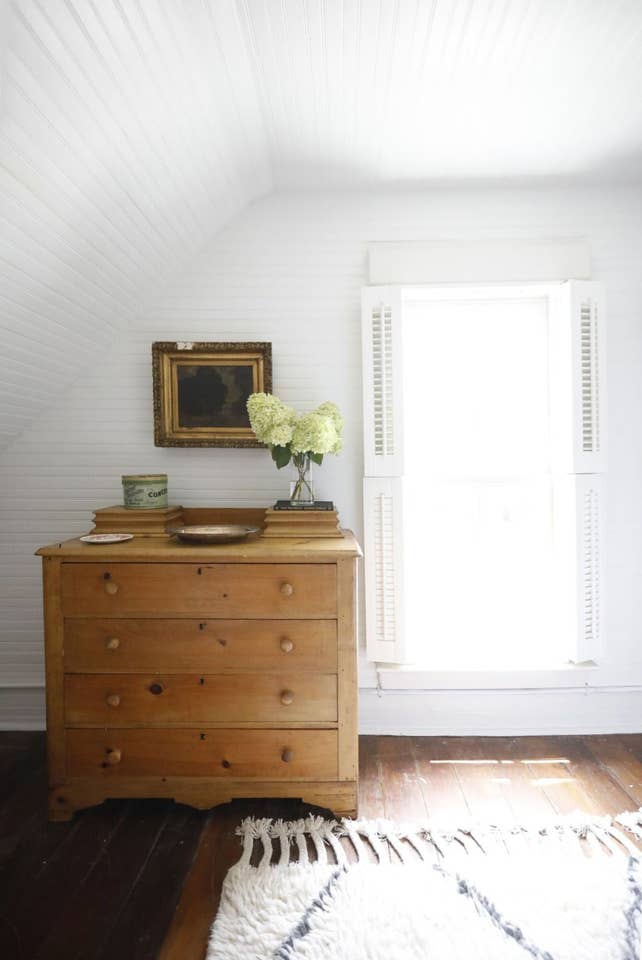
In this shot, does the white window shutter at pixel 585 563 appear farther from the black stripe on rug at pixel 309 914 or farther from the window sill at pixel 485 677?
the black stripe on rug at pixel 309 914

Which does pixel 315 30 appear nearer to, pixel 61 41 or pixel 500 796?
pixel 61 41

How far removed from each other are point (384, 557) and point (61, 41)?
7.08 feet

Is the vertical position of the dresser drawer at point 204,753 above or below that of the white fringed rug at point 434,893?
above

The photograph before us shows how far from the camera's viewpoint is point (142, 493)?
2611 mm

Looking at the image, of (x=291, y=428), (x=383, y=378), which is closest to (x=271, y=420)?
(x=291, y=428)

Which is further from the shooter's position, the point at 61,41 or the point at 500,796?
the point at 500,796

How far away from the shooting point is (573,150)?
8.45 ft

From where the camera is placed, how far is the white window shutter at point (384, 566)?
2828 millimetres

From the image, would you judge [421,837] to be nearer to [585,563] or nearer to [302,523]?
[302,523]

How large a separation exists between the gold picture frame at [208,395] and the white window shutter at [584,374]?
53.8 inches

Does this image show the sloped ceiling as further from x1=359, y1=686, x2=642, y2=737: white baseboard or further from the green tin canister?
x1=359, y1=686, x2=642, y2=737: white baseboard

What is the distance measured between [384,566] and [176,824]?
1322mm

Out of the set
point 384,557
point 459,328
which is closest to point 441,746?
point 384,557

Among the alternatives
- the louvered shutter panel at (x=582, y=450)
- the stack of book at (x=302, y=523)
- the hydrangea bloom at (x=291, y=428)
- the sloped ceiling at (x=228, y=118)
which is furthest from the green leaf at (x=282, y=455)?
the louvered shutter panel at (x=582, y=450)
